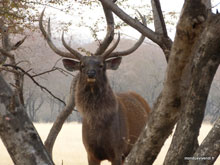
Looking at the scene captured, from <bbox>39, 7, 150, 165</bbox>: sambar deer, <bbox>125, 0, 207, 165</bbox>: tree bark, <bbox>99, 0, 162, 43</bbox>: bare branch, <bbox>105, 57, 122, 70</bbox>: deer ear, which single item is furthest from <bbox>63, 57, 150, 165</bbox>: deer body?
<bbox>125, 0, 207, 165</bbox>: tree bark

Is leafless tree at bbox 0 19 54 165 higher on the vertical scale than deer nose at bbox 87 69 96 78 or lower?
lower

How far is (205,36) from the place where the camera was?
9.80ft

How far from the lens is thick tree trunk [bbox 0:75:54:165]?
3.40m

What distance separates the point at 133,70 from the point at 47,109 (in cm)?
2257

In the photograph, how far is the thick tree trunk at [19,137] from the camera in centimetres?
340

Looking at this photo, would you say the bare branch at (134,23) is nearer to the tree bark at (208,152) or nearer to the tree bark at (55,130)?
the tree bark at (208,152)

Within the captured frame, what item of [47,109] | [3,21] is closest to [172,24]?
[3,21]

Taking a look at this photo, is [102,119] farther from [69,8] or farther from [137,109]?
[69,8]

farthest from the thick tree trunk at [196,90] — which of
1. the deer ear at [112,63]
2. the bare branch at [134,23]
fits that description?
the deer ear at [112,63]

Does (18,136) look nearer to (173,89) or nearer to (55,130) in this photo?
(173,89)

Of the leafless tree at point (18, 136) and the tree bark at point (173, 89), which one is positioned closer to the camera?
the tree bark at point (173, 89)

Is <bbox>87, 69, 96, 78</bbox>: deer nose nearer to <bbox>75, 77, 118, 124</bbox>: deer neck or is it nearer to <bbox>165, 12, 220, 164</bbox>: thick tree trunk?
<bbox>75, 77, 118, 124</bbox>: deer neck

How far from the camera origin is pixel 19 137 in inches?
135

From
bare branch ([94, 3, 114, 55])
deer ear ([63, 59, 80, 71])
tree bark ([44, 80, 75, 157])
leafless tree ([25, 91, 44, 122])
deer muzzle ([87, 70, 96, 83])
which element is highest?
bare branch ([94, 3, 114, 55])
